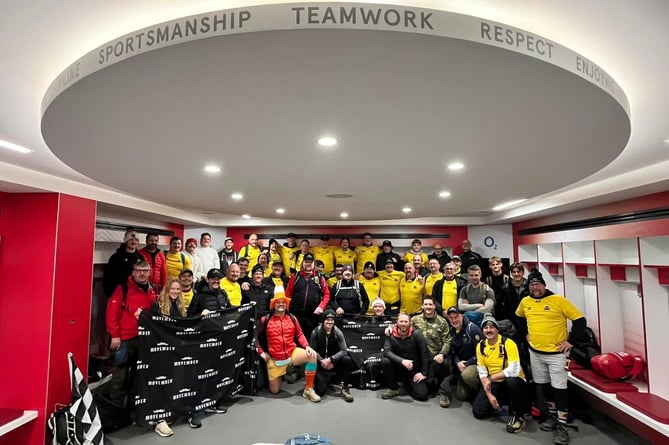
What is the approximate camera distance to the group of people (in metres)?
3.89

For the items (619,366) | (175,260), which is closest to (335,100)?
(619,366)

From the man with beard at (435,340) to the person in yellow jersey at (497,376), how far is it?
1.94ft

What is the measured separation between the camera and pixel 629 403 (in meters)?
3.56

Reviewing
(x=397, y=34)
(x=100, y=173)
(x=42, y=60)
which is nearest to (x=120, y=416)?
(x=100, y=173)

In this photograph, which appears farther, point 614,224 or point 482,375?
point 614,224

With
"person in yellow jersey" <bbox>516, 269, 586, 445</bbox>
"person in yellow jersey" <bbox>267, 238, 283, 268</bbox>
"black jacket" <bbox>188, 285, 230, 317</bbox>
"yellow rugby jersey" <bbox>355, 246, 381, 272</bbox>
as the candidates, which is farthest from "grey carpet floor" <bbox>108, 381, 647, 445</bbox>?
"yellow rugby jersey" <bbox>355, 246, 381, 272</bbox>

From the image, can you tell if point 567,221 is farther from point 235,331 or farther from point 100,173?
point 100,173

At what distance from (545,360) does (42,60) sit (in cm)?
482

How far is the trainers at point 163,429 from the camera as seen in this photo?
357 cm

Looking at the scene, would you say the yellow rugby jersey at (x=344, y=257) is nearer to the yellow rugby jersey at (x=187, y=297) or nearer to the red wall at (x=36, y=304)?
the yellow rugby jersey at (x=187, y=297)

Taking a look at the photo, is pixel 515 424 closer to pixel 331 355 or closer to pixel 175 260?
pixel 331 355

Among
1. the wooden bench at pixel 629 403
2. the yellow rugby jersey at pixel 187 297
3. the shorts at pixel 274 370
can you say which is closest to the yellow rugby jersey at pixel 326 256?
the shorts at pixel 274 370

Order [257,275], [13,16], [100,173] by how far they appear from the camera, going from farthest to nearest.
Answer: [257,275]
[100,173]
[13,16]

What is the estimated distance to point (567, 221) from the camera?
557cm
